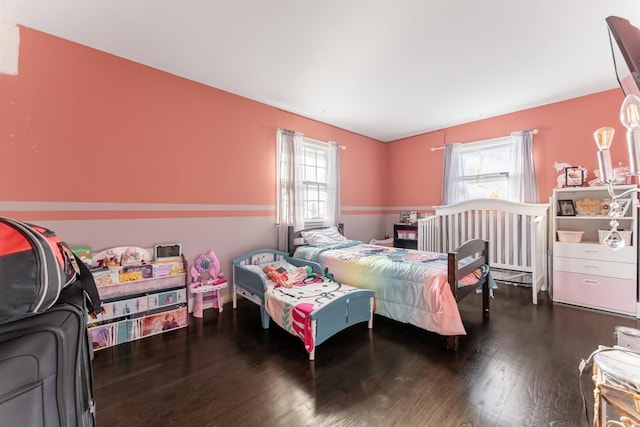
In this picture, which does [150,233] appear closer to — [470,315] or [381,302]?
[381,302]

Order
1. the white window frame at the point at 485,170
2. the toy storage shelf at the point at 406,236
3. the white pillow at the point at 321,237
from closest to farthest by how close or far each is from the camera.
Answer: the white pillow at the point at 321,237 < the white window frame at the point at 485,170 < the toy storage shelf at the point at 406,236

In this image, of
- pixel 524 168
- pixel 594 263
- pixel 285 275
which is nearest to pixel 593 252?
pixel 594 263

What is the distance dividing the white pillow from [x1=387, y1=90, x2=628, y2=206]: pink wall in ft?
6.44

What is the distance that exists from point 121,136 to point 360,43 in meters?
2.31

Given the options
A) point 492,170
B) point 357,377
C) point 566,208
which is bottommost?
point 357,377

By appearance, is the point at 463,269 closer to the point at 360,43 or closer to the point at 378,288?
the point at 378,288

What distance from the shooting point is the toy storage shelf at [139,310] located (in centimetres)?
218

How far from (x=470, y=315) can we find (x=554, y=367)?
3.08 feet

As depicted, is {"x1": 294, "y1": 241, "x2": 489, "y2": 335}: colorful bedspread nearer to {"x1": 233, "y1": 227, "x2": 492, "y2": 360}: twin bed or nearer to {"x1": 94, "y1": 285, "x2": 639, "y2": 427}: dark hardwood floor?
{"x1": 233, "y1": 227, "x2": 492, "y2": 360}: twin bed

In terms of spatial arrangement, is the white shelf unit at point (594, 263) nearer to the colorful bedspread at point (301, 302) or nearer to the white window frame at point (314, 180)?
the colorful bedspread at point (301, 302)

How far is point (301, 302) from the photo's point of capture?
219 centimetres

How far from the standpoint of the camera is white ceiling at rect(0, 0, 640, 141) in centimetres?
190

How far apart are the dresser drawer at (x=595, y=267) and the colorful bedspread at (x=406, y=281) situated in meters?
1.11

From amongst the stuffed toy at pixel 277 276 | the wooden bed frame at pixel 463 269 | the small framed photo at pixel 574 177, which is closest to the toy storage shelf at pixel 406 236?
the wooden bed frame at pixel 463 269
